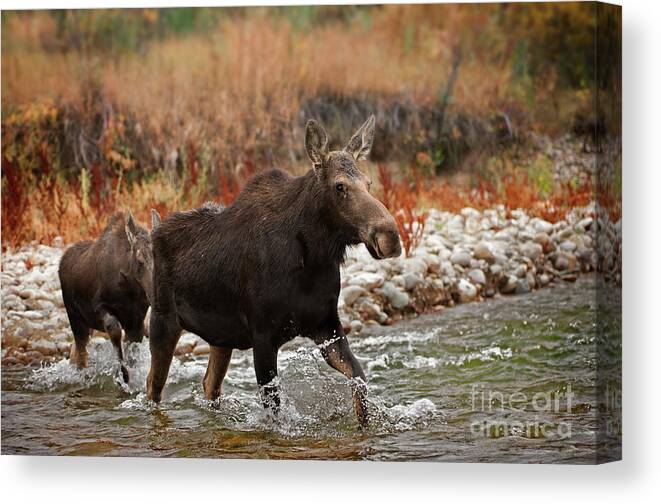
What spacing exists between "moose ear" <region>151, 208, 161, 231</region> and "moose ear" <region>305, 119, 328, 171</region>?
119cm

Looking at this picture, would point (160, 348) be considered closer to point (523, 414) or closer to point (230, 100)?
point (230, 100)

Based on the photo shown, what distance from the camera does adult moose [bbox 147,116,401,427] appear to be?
6.21 metres

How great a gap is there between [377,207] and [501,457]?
149 cm

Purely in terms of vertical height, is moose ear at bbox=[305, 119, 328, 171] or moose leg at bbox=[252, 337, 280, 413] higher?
moose ear at bbox=[305, 119, 328, 171]

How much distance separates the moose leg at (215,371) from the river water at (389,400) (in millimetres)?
56

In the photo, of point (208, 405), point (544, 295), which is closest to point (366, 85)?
point (544, 295)

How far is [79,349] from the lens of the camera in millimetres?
7355

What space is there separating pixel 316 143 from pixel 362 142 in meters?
0.26

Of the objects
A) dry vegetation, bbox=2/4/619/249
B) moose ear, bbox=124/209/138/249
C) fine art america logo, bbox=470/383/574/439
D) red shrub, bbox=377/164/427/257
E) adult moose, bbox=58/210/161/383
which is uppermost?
dry vegetation, bbox=2/4/619/249

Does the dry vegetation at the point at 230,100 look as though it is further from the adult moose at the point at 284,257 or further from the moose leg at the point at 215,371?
the moose leg at the point at 215,371

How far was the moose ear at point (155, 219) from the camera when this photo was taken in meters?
7.16

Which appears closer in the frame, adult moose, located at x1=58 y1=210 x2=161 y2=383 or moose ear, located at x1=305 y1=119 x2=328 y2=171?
moose ear, located at x1=305 y1=119 x2=328 y2=171

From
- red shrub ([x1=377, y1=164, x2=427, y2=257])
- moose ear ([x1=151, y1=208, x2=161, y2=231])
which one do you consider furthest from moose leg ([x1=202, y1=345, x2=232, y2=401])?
red shrub ([x1=377, y1=164, x2=427, y2=257])

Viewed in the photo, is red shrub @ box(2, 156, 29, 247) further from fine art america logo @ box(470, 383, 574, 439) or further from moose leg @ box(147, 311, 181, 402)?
fine art america logo @ box(470, 383, 574, 439)
